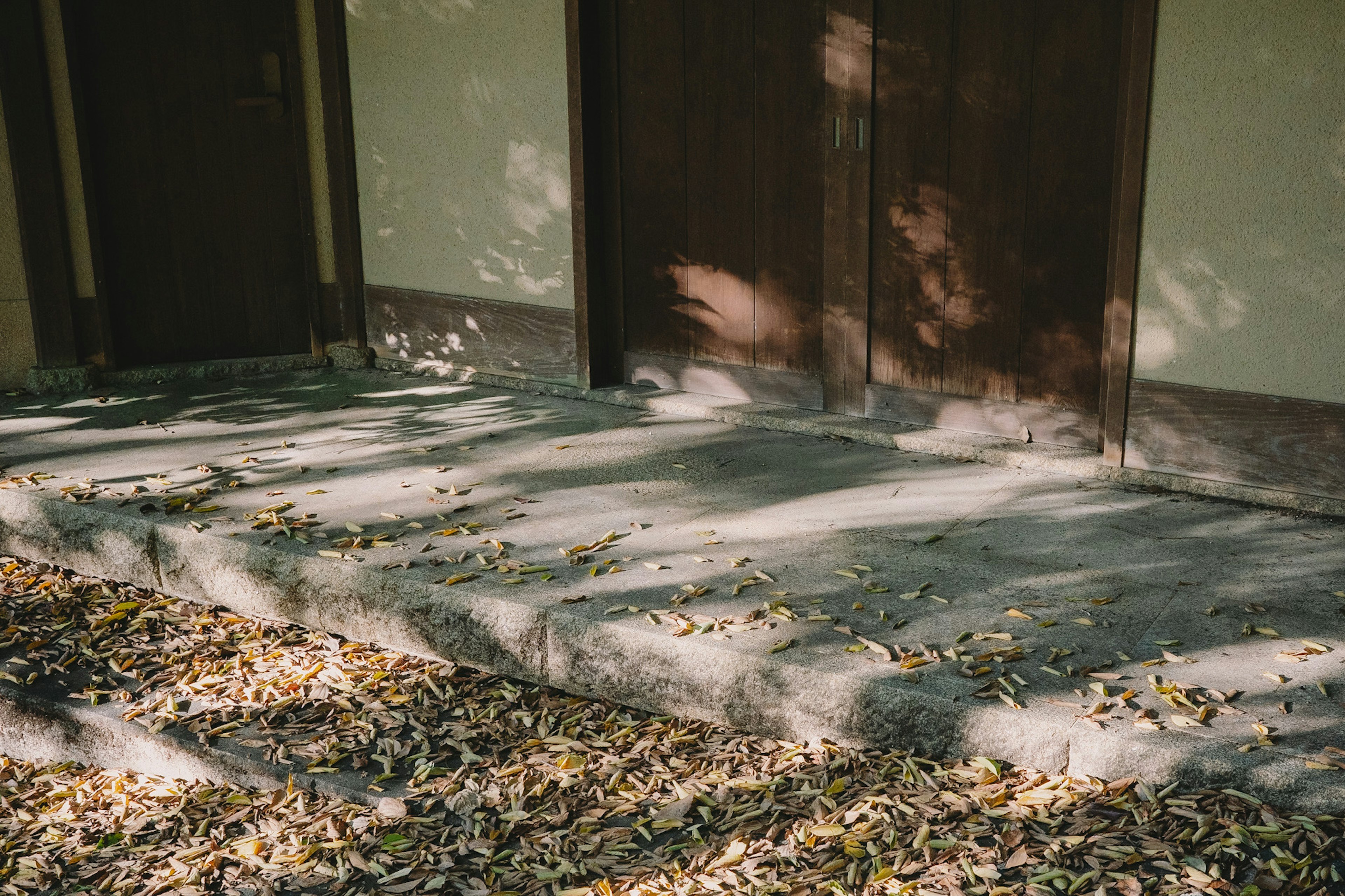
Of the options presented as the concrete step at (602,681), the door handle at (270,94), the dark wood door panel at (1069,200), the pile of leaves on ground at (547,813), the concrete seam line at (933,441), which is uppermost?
the door handle at (270,94)

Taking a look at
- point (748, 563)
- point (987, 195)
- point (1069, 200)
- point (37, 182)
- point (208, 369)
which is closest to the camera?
point (748, 563)

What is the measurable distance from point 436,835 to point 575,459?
2.38 meters

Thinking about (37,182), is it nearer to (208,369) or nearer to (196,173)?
(196,173)

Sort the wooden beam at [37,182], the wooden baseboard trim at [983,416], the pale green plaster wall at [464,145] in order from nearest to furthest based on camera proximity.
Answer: the wooden baseboard trim at [983,416] < the pale green plaster wall at [464,145] < the wooden beam at [37,182]

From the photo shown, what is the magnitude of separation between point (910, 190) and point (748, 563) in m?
2.04

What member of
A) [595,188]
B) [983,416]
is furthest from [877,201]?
[595,188]

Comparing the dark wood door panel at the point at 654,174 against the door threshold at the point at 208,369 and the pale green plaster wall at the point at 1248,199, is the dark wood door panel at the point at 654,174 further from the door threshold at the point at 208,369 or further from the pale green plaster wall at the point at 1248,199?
the pale green plaster wall at the point at 1248,199

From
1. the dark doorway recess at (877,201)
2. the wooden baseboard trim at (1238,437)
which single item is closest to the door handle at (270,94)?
the dark doorway recess at (877,201)

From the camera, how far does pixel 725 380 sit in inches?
243

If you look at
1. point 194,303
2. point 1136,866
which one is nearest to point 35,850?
point 1136,866

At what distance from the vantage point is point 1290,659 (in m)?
3.54

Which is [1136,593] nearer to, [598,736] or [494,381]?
[598,736]

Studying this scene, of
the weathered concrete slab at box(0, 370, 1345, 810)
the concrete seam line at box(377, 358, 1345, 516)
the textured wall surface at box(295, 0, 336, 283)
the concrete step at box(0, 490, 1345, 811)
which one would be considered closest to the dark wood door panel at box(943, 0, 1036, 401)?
the concrete seam line at box(377, 358, 1345, 516)

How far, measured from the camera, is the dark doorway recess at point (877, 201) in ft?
16.5
